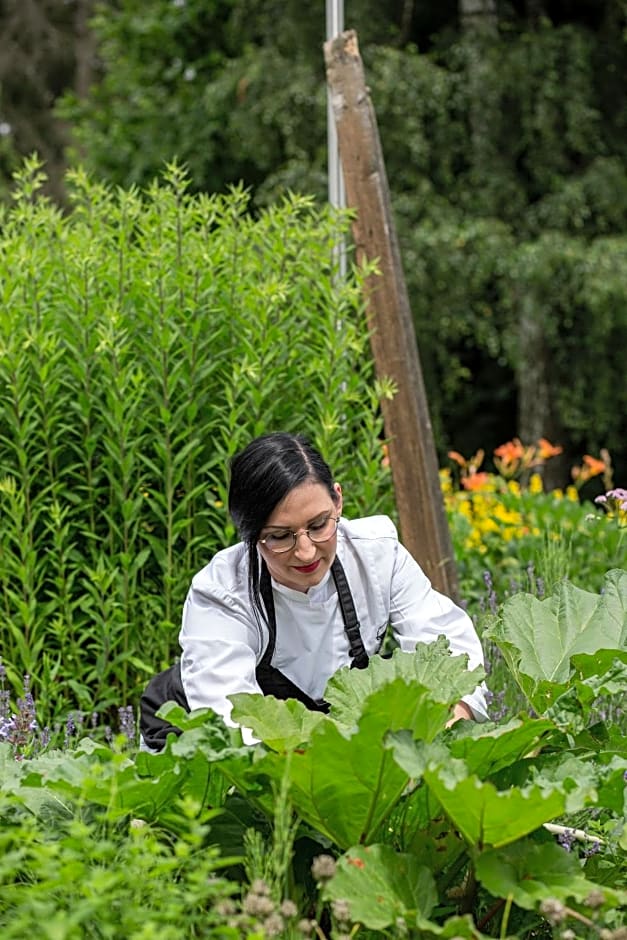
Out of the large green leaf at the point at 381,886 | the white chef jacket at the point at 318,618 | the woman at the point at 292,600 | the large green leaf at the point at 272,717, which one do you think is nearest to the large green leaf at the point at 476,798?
the large green leaf at the point at 381,886

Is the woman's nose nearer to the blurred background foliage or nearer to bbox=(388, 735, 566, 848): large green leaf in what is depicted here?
bbox=(388, 735, 566, 848): large green leaf

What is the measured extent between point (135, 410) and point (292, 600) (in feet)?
3.72

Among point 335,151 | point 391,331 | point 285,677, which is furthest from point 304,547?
point 335,151

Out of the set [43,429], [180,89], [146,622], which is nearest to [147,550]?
[146,622]

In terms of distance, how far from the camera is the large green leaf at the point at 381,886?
193 cm

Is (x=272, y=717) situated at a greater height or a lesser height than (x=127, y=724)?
greater

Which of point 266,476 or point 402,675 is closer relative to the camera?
point 402,675

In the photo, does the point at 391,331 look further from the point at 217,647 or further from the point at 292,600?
the point at 217,647

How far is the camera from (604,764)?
2.20 metres

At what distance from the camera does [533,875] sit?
2.03m

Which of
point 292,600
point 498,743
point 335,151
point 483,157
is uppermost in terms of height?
point 483,157

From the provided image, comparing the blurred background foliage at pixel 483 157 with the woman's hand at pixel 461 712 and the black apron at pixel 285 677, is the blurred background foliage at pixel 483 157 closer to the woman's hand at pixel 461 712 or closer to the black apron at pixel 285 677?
the black apron at pixel 285 677

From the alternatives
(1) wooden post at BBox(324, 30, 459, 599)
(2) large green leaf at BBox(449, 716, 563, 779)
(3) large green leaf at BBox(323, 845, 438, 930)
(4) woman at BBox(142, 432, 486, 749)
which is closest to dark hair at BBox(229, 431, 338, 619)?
(4) woman at BBox(142, 432, 486, 749)

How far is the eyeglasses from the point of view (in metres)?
2.66
